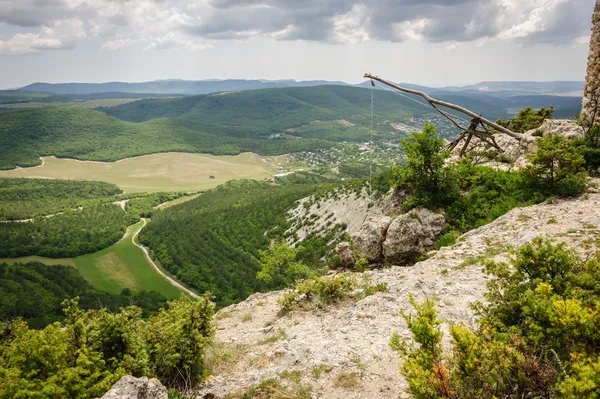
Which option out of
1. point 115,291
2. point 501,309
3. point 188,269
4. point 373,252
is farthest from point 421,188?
point 115,291

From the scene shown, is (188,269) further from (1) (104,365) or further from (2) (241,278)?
(1) (104,365)

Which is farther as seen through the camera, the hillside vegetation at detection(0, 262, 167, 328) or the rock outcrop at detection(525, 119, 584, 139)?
the hillside vegetation at detection(0, 262, 167, 328)

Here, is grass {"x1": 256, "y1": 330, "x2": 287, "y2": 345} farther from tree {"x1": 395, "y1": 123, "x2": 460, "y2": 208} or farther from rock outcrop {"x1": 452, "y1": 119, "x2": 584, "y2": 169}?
rock outcrop {"x1": 452, "y1": 119, "x2": 584, "y2": 169}

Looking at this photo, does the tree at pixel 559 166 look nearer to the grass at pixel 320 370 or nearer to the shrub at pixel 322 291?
the shrub at pixel 322 291

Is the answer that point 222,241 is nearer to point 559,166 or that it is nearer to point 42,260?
point 42,260

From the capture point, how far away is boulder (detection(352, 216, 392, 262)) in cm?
1720

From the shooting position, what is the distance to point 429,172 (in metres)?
17.4

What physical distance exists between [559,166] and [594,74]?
7.69 metres

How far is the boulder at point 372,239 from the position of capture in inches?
677

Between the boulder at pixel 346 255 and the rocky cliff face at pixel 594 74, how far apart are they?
1457 centimetres

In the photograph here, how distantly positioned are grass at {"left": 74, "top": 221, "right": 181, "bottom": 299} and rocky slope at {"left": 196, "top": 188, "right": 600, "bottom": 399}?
67.6 m

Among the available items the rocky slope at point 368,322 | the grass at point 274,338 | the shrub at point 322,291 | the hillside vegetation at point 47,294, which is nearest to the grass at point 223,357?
the rocky slope at point 368,322

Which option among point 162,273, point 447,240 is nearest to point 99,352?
point 447,240

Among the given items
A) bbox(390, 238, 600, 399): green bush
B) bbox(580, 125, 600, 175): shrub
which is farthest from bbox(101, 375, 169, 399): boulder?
bbox(580, 125, 600, 175): shrub
